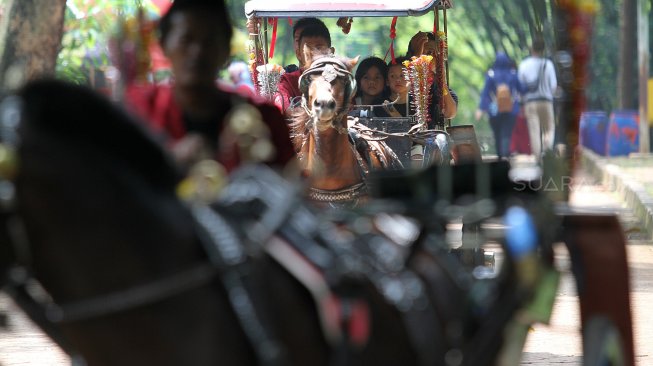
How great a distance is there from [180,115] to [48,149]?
711 millimetres

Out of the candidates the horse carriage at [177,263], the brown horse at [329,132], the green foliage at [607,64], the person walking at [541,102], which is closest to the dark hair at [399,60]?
the brown horse at [329,132]

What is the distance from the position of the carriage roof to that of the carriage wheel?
723cm

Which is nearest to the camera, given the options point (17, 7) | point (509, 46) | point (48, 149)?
point (48, 149)

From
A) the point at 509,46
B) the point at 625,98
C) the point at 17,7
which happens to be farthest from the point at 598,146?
the point at 17,7

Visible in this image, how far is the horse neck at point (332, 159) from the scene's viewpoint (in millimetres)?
9188

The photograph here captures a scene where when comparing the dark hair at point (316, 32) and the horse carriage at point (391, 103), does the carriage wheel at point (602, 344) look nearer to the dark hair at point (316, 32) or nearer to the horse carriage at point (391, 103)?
the horse carriage at point (391, 103)

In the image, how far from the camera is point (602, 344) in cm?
422

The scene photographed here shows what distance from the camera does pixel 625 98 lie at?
97.7 ft

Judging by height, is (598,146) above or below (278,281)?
below

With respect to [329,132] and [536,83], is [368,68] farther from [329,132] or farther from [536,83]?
[536,83]

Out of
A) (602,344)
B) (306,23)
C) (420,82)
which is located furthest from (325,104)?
(602,344)

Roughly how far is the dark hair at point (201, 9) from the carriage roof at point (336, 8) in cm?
721

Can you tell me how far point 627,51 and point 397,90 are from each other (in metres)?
17.4

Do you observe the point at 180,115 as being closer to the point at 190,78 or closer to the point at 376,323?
the point at 190,78
